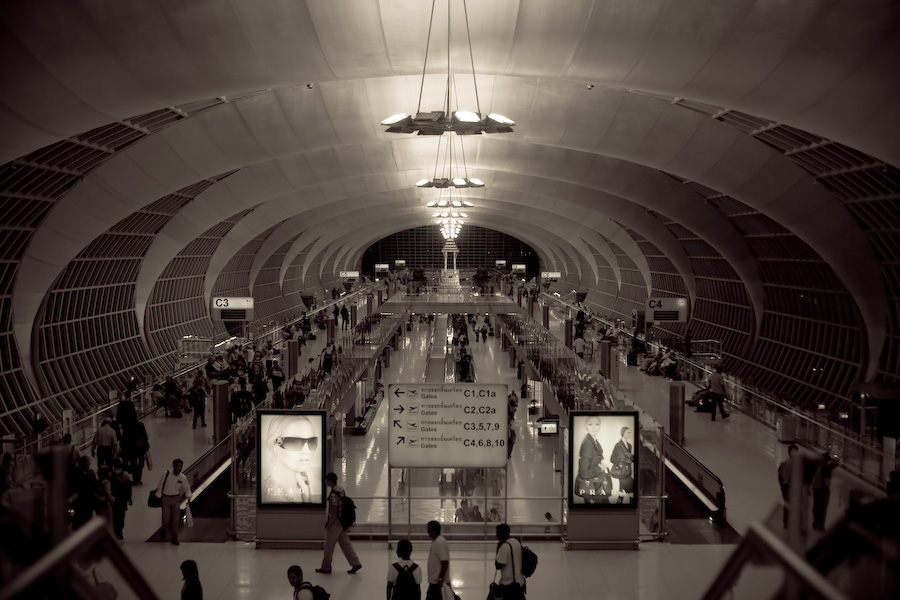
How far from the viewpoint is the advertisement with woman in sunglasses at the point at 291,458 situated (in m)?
12.0

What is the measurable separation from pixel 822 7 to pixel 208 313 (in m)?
38.0

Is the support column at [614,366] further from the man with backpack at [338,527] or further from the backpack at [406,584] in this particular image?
the backpack at [406,584]

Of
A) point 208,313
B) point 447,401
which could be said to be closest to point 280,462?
point 447,401

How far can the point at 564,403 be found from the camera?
73.2ft

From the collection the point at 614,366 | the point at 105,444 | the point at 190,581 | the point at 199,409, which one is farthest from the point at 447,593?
the point at 614,366

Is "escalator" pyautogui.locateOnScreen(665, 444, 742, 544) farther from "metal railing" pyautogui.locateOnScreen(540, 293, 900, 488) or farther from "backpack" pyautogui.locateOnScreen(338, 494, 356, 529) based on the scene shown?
"backpack" pyautogui.locateOnScreen(338, 494, 356, 529)

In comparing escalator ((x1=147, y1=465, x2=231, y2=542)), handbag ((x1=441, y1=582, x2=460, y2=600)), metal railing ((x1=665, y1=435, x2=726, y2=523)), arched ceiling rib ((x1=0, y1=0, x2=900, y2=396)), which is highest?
arched ceiling rib ((x1=0, y1=0, x2=900, y2=396))

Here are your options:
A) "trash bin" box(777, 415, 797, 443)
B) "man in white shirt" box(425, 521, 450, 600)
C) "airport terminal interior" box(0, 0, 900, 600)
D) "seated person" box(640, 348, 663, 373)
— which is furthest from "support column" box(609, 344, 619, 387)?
"man in white shirt" box(425, 521, 450, 600)

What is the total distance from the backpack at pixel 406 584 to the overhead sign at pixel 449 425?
321 cm

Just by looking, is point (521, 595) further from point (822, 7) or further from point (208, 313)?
point (208, 313)

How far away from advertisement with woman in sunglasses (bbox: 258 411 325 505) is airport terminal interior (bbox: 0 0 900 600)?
3.0 inches

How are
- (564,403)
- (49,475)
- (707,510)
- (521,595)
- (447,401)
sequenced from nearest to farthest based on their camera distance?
(49,475) < (521,595) < (447,401) < (707,510) < (564,403)

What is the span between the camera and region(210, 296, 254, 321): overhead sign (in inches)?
1404

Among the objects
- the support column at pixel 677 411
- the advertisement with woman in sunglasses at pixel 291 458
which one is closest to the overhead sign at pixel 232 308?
the support column at pixel 677 411
